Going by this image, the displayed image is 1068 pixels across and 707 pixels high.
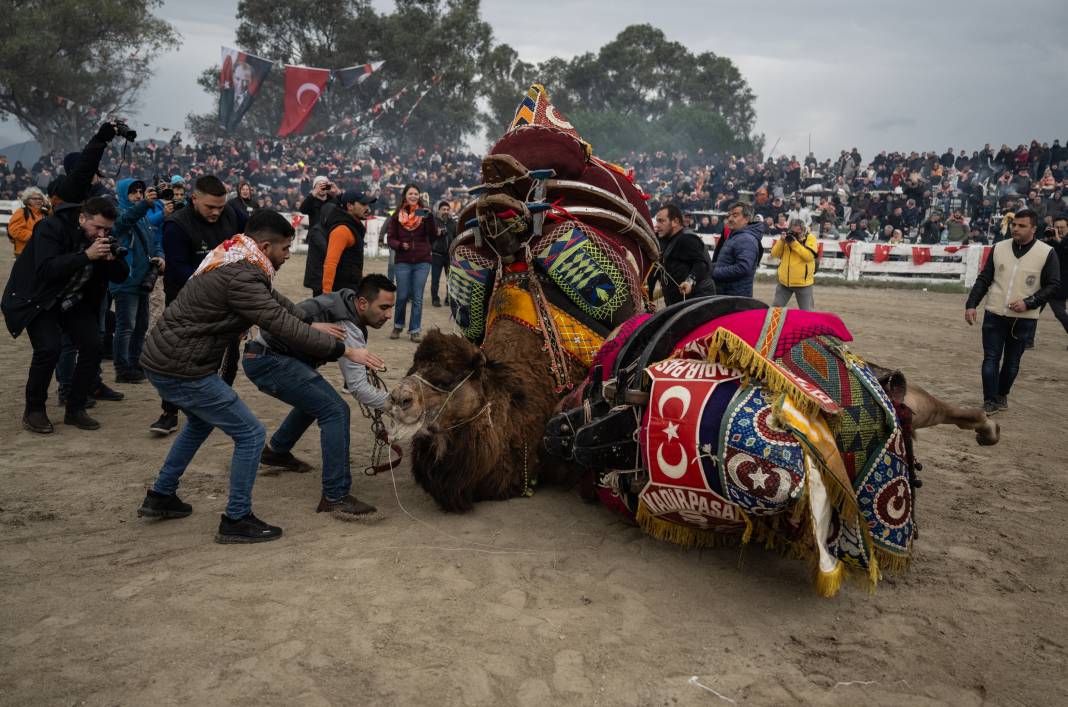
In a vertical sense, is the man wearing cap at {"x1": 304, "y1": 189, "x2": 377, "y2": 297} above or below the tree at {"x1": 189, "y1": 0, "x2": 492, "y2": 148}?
below

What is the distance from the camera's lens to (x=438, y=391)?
4.00 m

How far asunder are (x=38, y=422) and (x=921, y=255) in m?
18.8

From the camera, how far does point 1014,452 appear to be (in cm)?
581

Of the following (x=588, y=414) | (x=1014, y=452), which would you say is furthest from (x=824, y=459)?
(x=1014, y=452)

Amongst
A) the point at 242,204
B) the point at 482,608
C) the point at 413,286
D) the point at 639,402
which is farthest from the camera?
the point at 413,286

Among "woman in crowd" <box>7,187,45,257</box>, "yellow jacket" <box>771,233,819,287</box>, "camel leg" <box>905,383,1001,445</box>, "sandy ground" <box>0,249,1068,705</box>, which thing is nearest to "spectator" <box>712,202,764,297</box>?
"yellow jacket" <box>771,233,819,287</box>

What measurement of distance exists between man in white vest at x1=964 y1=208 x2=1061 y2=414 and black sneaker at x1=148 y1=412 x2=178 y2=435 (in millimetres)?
7025

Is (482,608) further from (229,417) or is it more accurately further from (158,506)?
(158,506)

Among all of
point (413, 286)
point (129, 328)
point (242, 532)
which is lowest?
point (242, 532)

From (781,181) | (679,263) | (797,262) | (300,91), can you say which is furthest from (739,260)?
(300,91)

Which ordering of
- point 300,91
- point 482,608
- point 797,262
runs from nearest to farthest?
point 482,608 < point 797,262 < point 300,91

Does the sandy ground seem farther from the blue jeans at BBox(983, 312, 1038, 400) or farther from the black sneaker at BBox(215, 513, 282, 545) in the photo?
the blue jeans at BBox(983, 312, 1038, 400)

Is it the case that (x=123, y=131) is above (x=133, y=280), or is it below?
above

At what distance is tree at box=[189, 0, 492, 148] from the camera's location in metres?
45.1
